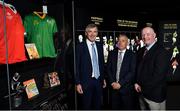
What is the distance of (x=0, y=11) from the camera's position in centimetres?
253

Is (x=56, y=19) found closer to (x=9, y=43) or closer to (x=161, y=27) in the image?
(x=9, y=43)

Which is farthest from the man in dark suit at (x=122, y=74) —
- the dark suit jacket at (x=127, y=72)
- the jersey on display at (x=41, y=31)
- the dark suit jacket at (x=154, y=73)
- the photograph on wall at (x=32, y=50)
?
the photograph on wall at (x=32, y=50)

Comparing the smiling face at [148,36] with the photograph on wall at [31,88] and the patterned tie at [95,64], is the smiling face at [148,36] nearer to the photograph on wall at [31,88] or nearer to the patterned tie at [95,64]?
the patterned tie at [95,64]

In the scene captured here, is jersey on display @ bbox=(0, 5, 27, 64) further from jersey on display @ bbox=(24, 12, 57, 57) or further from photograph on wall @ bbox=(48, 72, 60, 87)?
photograph on wall @ bbox=(48, 72, 60, 87)

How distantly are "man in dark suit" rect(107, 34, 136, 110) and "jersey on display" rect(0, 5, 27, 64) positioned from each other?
4.05ft

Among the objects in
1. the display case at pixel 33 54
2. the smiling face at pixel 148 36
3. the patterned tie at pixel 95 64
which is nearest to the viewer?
the display case at pixel 33 54

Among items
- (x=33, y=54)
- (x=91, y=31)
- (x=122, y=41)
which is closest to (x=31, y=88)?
(x=33, y=54)

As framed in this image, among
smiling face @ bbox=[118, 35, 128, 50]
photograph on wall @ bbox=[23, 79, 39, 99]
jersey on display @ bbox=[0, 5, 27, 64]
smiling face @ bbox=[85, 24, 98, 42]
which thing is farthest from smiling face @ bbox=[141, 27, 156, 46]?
photograph on wall @ bbox=[23, 79, 39, 99]

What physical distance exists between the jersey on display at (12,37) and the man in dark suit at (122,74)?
1.23 metres

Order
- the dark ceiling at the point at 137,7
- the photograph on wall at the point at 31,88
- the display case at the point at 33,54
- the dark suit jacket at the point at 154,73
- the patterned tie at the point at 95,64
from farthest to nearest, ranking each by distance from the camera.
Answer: the dark ceiling at the point at 137,7 → the patterned tie at the point at 95,64 → the photograph on wall at the point at 31,88 → the dark suit jacket at the point at 154,73 → the display case at the point at 33,54

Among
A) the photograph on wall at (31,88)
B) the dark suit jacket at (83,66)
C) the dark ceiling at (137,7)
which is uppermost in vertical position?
the dark ceiling at (137,7)

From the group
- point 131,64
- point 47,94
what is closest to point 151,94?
point 131,64

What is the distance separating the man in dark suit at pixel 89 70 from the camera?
3359 millimetres

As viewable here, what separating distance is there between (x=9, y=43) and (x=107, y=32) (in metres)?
2.70
